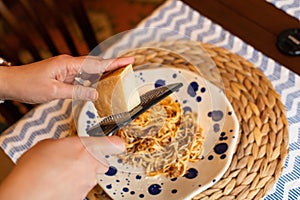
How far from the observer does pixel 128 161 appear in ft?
2.85

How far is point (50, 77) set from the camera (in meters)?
0.85

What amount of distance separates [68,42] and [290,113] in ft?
1.79

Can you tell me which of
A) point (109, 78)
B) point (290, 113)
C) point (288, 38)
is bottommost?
point (290, 113)

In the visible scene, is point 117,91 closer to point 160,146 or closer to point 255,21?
point 160,146

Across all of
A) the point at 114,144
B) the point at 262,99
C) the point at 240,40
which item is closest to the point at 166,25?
the point at 240,40

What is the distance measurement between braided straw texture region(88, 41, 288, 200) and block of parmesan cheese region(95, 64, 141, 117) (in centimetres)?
16

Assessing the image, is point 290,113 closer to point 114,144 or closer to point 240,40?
point 240,40

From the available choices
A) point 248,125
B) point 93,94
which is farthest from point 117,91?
point 248,125

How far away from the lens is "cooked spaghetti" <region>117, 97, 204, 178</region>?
859mm

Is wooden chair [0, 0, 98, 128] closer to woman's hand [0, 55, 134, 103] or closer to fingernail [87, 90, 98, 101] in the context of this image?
woman's hand [0, 55, 134, 103]

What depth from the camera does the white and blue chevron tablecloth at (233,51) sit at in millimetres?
886

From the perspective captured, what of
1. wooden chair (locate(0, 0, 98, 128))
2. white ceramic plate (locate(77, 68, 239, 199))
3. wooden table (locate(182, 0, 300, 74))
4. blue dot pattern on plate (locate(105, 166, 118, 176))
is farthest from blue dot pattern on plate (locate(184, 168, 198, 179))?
wooden chair (locate(0, 0, 98, 128))

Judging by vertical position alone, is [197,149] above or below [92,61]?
below

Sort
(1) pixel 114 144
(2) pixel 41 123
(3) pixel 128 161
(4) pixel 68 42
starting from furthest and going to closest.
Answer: (4) pixel 68 42, (2) pixel 41 123, (3) pixel 128 161, (1) pixel 114 144
